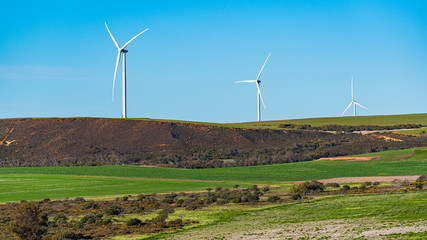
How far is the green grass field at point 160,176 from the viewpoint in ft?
231

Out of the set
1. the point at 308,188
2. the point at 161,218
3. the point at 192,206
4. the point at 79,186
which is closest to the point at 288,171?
the point at 308,188

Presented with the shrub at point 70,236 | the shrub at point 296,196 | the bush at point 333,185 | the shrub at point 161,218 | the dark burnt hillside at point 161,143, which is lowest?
the shrub at point 70,236

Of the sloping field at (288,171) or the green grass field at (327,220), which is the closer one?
the green grass field at (327,220)

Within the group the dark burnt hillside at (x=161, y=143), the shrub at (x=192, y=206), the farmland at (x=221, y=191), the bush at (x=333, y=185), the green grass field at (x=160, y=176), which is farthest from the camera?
the dark burnt hillside at (x=161, y=143)

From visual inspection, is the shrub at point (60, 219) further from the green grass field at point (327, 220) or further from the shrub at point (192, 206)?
the shrub at point (192, 206)

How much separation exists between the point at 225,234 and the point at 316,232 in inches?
243

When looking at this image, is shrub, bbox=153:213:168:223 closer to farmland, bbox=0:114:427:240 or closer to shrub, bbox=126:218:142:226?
farmland, bbox=0:114:427:240

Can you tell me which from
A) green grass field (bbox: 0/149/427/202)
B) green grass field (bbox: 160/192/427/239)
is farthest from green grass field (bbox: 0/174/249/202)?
green grass field (bbox: 160/192/427/239)

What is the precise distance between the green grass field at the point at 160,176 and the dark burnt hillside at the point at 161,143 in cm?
1454

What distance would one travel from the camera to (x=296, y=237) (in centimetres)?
3369

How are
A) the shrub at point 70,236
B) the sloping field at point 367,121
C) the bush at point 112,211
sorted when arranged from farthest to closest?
1. the sloping field at point 367,121
2. the bush at point 112,211
3. the shrub at point 70,236

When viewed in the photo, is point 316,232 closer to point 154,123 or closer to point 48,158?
point 48,158

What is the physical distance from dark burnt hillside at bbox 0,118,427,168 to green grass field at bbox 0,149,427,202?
14539mm

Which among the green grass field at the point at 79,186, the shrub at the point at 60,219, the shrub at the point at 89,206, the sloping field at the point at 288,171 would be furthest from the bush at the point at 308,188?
the shrub at the point at 60,219
